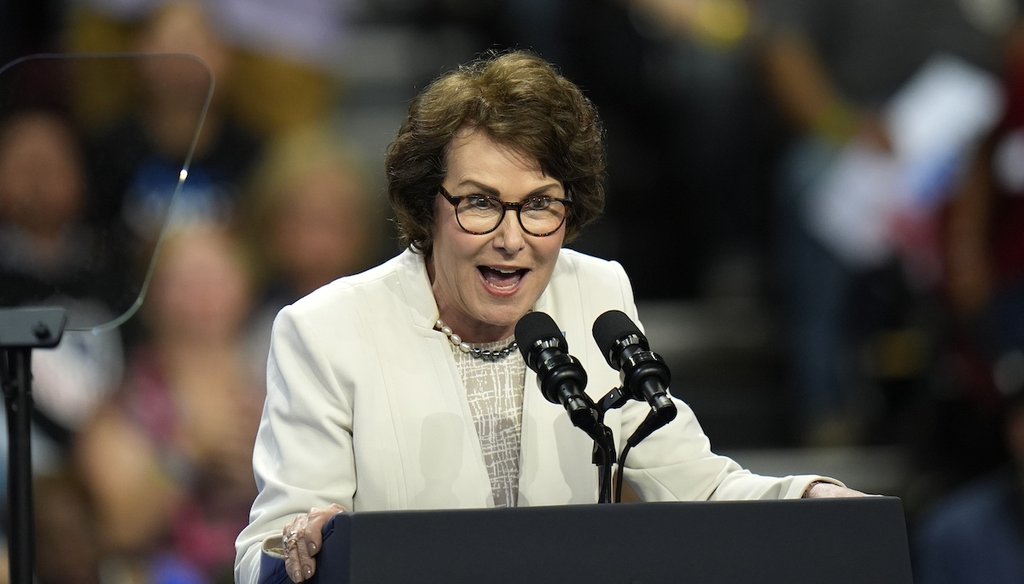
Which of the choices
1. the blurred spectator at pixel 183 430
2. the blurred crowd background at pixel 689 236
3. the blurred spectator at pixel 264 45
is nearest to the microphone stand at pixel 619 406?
the blurred crowd background at pixel 689 236

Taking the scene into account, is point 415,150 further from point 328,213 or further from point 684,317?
point 684,317

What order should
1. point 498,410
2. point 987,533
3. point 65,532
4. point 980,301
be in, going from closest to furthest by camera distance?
point 498,410, point 65,532, point 987,533, point 980,301

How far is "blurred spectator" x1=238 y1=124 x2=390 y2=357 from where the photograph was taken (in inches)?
159

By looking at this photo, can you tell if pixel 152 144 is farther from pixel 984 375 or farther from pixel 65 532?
pixel 984 375

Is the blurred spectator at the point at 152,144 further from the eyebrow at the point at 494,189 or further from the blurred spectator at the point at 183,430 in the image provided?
the blurred spectator at the point at 183,430

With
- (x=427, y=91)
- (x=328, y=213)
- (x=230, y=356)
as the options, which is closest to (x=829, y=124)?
(x=328, y=213)

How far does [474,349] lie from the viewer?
2.17m

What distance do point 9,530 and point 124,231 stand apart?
52 cm

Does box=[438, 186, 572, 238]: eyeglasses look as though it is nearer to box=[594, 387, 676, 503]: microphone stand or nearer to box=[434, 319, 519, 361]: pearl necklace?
box=[434, 319, 519, 361]: pearl necklace

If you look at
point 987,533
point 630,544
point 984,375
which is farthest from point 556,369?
point 984,375

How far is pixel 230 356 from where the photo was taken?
391 centimetres

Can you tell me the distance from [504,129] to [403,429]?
1.44ft

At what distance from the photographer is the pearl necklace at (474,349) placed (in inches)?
84.8

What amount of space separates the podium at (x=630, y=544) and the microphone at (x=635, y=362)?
0.56ft
